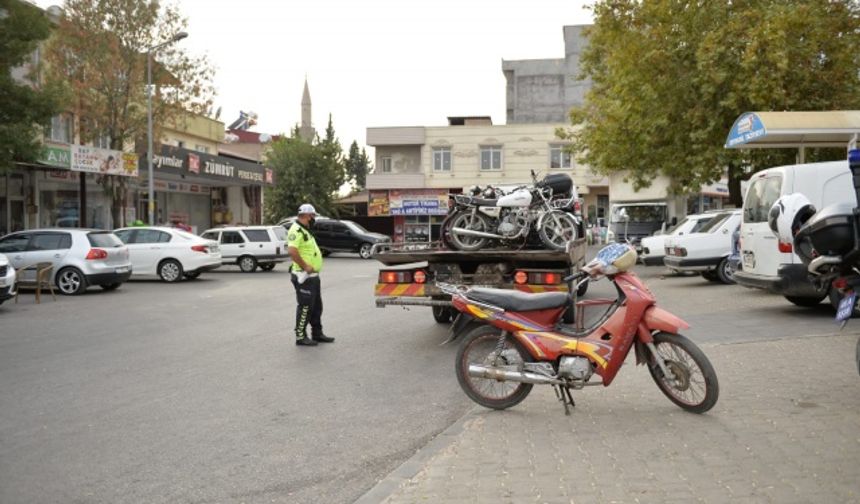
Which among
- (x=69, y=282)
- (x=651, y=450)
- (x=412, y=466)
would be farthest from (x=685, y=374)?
(x=69, y=282)

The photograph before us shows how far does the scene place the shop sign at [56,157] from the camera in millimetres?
24759

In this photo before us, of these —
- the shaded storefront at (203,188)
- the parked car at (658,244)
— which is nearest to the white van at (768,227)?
the parked car at (658,244)

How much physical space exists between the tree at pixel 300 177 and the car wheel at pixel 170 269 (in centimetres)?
3313

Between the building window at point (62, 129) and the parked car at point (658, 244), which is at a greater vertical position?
the building window at point (62, 129)

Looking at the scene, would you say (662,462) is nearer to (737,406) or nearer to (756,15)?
(737,406)

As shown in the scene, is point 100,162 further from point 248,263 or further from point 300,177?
point 300,177

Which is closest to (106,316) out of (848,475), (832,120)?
(848,475)

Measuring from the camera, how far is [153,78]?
31828 millimetres

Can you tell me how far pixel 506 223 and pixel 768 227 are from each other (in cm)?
359

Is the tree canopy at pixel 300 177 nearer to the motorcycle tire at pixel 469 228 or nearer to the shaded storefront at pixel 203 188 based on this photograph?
the shaded storefront at pixel 203 188

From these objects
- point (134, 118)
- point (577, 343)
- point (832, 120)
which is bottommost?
point (577, 343)

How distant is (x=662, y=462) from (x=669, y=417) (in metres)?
1.21

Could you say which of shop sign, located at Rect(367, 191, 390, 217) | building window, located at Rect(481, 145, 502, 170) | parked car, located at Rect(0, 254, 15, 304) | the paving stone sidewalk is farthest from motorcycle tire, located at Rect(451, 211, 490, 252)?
shop sign, located at Rect(367, 191, 390, 217)

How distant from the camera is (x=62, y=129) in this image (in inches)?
1232
